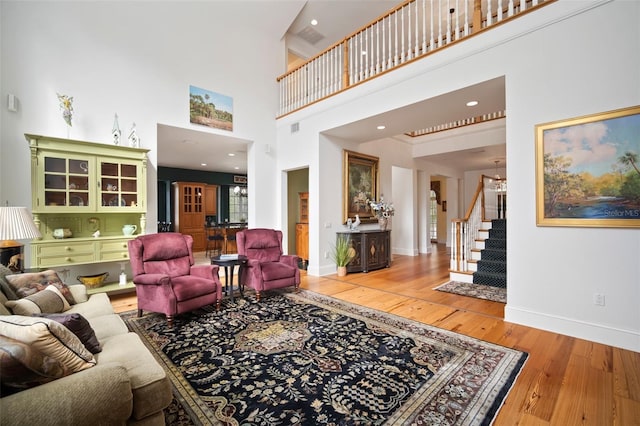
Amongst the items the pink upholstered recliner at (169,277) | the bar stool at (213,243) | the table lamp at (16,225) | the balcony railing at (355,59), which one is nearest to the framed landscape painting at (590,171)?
the balcony railing at (355,59)

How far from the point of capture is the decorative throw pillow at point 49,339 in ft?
3.96

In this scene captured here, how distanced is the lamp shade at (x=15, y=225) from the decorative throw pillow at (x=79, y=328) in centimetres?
140

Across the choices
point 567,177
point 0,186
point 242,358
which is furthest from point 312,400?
point 0,186

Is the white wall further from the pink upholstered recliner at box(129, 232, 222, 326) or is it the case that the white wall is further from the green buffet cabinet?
the green buffet cabinet

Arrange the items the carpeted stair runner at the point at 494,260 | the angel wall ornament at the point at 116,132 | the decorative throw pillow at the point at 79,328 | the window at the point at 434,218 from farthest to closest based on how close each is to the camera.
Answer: the window at the point at 434,218 → the carpeted stair runner at the point at 494,260 → the angel wall ornament at the point at 116,132 → the decorative throw pillow at the point at 79,328

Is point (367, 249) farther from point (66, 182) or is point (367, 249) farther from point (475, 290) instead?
point (66, 182)

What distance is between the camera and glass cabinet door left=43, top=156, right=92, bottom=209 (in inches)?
148

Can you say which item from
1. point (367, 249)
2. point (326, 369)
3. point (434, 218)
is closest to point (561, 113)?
point (326, 369)

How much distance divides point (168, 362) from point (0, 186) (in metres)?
3.49

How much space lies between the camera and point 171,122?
505 centimetres

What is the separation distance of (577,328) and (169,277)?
4302 mm

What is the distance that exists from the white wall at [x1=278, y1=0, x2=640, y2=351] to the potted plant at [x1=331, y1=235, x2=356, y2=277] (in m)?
2.88

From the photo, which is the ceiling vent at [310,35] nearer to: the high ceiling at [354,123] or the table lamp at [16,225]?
the high ceiling at [354,123]

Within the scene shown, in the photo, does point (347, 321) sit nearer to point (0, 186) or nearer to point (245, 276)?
point (245, 276)
